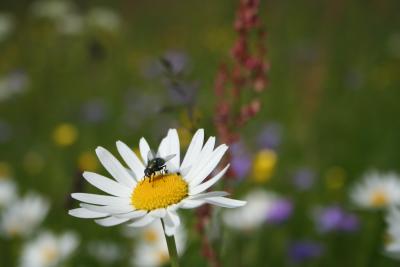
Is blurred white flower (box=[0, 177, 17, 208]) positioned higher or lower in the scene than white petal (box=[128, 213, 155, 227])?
higher

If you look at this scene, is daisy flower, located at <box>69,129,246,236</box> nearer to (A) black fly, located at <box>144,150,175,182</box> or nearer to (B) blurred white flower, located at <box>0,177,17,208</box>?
(A) black fly, located at <box>144,150,175,182</box>

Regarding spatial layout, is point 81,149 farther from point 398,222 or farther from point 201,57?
point 398,222

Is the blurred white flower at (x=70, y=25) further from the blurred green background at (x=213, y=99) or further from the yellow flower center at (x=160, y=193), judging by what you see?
the yellow flower center at (x=160, y=193)

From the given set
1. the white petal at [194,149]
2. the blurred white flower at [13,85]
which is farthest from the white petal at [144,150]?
the blurred white flower at [13,85]

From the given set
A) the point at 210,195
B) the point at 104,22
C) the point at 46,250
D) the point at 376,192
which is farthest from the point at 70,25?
the point at 210,195

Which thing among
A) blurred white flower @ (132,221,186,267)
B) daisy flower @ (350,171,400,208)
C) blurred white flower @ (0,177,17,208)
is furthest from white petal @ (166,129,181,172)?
blurred white flower @ (0,177,17,208)

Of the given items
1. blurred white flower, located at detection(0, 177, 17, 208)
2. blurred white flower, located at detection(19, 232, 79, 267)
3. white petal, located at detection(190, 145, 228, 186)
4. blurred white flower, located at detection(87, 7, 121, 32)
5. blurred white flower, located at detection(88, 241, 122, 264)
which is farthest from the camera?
blurred white flower, located at detection(87, 7, 121, 32)
